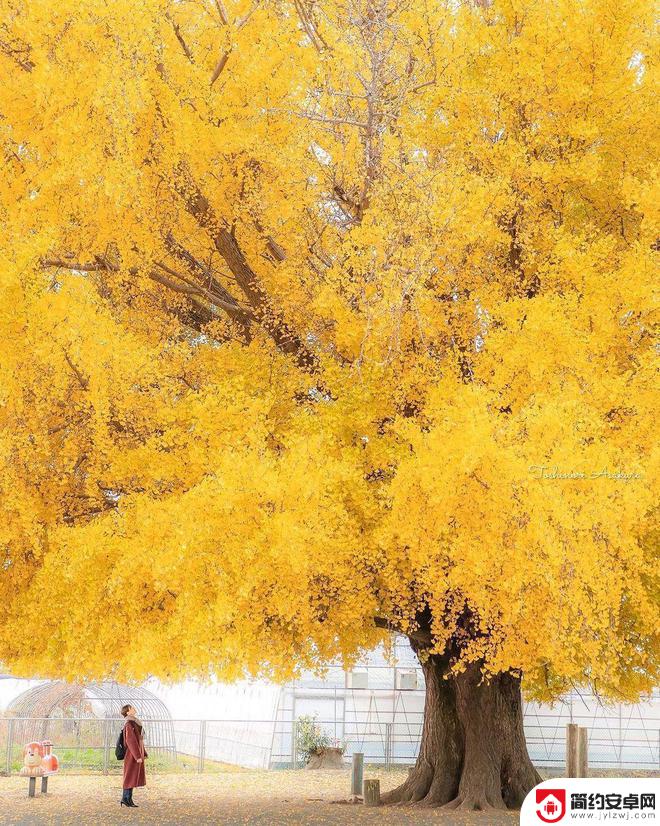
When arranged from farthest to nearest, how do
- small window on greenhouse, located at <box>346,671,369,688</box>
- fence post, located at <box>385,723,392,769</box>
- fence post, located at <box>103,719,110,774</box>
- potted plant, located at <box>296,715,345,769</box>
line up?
small window on greenhouse, located at <box>346,671,369,688</box> → fence post, located at <box>385,723,392,769</box> → potted plant, located at <box>296,715,345,769</box> → fence post, located at <box>103,719,110,774</box>

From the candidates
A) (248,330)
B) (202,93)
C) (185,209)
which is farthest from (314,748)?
(202,93)

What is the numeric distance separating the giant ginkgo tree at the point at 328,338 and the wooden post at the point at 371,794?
1614 mm

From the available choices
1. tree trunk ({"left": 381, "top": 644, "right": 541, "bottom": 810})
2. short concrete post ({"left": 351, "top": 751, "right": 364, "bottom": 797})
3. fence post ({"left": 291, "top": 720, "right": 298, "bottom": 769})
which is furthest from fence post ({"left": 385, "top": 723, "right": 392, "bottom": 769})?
tree trunk ({"left": 381, "top": 644, "right": 541, "bottom": 810})

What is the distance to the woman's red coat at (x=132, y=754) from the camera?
1493cm

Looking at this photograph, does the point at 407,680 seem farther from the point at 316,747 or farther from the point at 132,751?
the point at 132,751

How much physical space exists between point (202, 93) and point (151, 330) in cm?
335

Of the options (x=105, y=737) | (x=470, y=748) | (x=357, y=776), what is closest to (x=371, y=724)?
(x=105, y=737)

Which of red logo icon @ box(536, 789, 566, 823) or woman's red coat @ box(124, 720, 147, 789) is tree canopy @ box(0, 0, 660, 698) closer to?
red logo icon @ box(536, 789, 566, 823)

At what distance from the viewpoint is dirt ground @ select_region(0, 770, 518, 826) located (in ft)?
42.8

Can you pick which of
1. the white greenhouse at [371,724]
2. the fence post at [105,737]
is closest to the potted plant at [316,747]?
the white greenhouse at [371,724]

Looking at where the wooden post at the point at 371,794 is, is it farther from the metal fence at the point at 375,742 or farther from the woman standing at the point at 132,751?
the metal fence at the point at 375,742

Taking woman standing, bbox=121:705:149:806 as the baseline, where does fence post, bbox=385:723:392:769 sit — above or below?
below

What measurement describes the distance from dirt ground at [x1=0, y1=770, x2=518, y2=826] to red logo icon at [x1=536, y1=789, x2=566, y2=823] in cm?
389

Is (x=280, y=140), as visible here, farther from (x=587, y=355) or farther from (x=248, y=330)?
(x=587, y=355)
